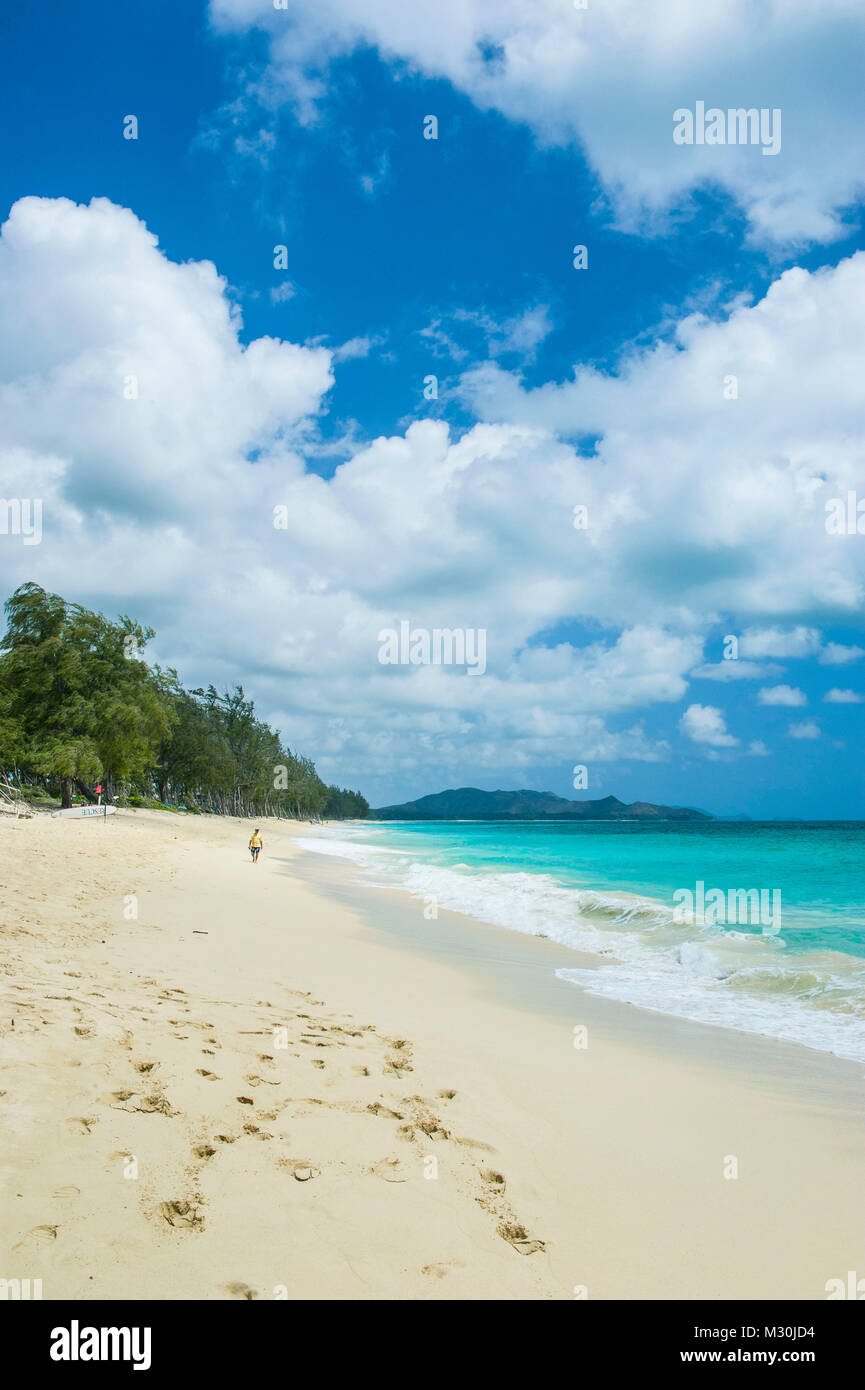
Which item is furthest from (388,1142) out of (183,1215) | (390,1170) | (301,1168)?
(183,1215)

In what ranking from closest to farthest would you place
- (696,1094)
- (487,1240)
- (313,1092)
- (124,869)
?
(487,1240)
(313,1092)
(696,1094)
(124,869)

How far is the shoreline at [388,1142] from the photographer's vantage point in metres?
3.32

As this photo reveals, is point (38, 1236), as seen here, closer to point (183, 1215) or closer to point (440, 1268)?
point (183, 1215)

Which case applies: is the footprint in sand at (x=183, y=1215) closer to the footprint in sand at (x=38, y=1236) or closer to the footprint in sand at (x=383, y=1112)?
the footprint in sand at (x=38, y=1236)

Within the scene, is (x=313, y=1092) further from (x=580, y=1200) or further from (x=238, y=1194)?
(x=580, y=1200)

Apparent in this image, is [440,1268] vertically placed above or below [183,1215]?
below

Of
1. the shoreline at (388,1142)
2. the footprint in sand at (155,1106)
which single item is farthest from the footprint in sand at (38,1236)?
the footprint in sand at (155,1106)

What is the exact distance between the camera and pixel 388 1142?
457cm

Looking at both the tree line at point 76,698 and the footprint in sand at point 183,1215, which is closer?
the footprint in sand at point 183,1215

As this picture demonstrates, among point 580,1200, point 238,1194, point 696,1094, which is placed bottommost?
point 696,1094
